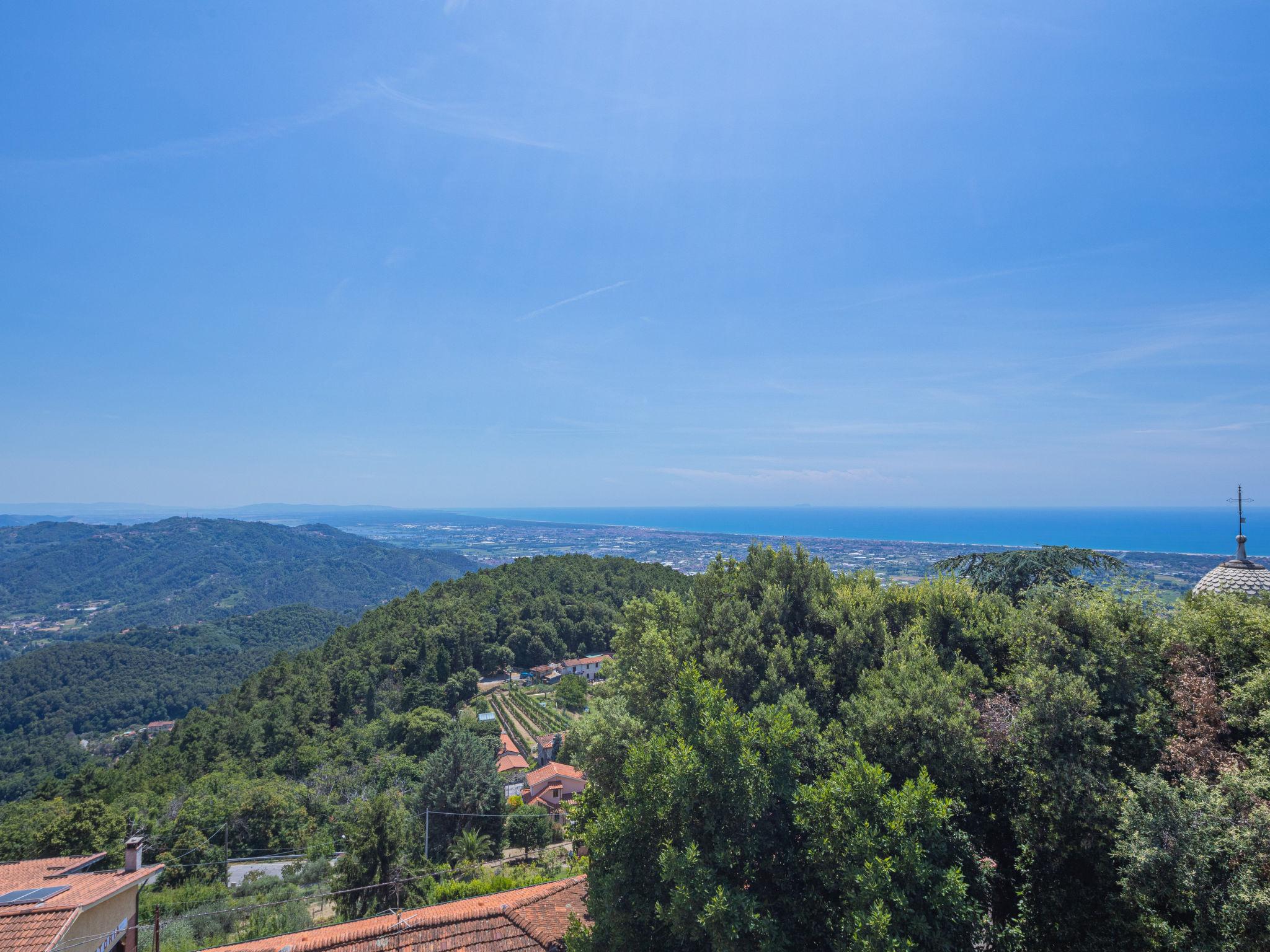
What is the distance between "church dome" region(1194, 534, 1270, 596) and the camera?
1198 centimetres

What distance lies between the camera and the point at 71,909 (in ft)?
25.3

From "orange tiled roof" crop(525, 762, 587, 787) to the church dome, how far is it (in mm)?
26639

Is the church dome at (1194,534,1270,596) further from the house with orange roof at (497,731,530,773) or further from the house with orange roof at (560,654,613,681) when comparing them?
the house with orange roof at (560,654,613,681)

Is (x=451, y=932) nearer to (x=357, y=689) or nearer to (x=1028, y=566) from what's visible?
(x=1028, y=566)

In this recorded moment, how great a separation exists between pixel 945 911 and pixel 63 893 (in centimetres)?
1233

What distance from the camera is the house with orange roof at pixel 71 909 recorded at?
290 inches

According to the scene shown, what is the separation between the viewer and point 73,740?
235 ft

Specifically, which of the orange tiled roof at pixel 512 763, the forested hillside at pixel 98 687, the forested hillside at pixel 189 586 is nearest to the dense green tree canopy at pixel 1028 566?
the orange tiled roof at pixel 512 763

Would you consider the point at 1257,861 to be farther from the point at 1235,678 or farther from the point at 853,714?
the point at 853,714

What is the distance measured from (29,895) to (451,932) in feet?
20.7

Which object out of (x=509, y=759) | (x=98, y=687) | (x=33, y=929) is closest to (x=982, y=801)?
(x=33, y=929)

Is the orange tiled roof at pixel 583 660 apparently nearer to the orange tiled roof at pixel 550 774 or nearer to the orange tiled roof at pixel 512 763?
the orange tiled roof at pixel 512 763

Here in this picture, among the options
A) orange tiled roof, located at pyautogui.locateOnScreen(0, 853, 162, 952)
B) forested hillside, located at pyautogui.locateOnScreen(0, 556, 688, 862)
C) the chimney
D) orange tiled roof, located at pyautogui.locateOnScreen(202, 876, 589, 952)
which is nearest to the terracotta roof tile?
orange tiled roof, located at pyautogui.locateOnScreen(0, 853, 162, 952)

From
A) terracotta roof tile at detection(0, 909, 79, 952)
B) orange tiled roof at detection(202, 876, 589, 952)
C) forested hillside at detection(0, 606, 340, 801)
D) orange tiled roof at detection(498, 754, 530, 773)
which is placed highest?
terracotta roof tile at detection(0, 909, 79, 952)
